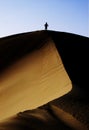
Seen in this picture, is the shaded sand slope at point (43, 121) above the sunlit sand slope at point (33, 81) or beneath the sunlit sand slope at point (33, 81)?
above

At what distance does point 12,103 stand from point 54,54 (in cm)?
360

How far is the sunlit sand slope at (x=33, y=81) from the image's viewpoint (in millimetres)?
10281

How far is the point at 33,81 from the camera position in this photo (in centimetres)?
1209

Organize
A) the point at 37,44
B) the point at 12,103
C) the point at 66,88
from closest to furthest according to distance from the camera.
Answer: the point at 66,88, the point at 12,103, the point at 37,44

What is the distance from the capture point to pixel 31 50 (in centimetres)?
1548

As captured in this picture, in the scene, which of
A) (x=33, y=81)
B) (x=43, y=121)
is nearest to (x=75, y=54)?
(x=33, y=81)

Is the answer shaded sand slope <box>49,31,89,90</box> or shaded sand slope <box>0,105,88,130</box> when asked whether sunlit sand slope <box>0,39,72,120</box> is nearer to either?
shaded sand slope <box>49,31,89,90</box>

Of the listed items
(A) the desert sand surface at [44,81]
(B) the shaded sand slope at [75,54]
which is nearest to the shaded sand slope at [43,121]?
(A) the desert sand surface at [44,81]

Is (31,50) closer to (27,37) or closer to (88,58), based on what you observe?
(27,37)

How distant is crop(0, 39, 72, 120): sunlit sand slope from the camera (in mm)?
10281

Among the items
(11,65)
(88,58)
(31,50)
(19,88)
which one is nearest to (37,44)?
(31,50)

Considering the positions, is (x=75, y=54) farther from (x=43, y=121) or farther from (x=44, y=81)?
(x=43, y=121)

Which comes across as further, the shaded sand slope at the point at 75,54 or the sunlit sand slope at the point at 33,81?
the shaded sand slope at the point at 75,54

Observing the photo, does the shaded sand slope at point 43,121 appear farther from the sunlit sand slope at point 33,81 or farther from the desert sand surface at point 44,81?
the sunlit sand slope at point 33,81
